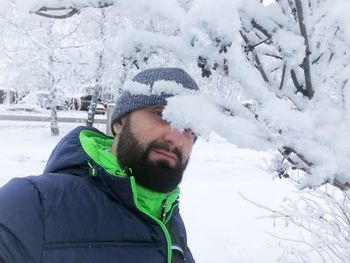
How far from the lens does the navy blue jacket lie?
1.27 meters

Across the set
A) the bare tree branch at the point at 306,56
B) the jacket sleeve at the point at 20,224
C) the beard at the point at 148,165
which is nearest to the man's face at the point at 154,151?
the beard at the point at 148,165

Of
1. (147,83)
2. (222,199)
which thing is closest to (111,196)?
(147,83)

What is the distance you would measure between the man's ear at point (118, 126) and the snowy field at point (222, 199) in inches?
19.9

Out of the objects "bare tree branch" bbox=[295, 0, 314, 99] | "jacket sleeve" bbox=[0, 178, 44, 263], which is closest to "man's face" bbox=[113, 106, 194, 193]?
"jacket sleeve" bbox=[0, 178, 44, 263]

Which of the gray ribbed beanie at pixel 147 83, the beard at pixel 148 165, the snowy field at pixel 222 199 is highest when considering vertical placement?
the gray ribbed beanie at pixel 147 83

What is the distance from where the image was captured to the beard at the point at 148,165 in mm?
1658

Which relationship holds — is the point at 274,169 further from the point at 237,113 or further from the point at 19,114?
the point at 19,114

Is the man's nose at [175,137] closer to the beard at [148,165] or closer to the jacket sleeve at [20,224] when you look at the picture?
the beard at [148,165]

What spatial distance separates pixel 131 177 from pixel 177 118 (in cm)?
73

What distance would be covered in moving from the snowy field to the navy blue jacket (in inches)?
30.1

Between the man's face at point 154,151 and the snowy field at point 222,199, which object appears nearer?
the man's face at point 154,151

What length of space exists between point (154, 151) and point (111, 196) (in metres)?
0.28

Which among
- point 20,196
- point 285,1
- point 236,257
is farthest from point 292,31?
point 236,257

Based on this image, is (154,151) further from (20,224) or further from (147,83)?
(20,224)
